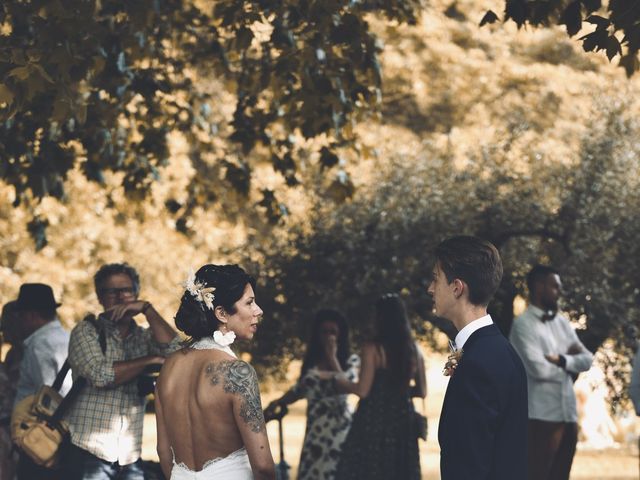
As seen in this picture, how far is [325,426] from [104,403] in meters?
3.44

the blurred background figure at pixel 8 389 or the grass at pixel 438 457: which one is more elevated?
the blurred background figure at pixel 8 389

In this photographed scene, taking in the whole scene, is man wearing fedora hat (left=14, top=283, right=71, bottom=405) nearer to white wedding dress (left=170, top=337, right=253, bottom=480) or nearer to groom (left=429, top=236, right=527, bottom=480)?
white wedding dress (left=170, top=337, right=253, bottom=480)

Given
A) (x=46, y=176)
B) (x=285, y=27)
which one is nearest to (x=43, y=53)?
(x=285, y=27)

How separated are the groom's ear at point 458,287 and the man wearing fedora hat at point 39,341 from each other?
4.08m

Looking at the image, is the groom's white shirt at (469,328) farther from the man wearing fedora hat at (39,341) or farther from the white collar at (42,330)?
the white collar at (42,330)

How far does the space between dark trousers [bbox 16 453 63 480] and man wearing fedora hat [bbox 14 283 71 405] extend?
0.77m

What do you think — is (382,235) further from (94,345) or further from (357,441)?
(94,345)

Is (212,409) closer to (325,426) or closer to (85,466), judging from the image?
(85,466)

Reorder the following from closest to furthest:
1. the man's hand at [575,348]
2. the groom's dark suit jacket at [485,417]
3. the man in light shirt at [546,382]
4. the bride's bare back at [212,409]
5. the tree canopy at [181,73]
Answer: the groom's dark suit jacket at [485,417]
the bride's bare back at [212,409]
the tree canopy at [181,73]
the man in light shirt at [546,382]
the man's hand at [575,348]

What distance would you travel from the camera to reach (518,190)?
11969 mm

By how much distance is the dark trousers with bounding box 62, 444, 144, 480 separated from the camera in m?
6.74

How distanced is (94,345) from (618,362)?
5.90 meters

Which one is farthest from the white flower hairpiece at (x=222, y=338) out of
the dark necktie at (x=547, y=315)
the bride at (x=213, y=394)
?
the dark necktie at (x=547, y=315)

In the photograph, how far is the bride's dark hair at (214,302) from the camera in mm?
5043
